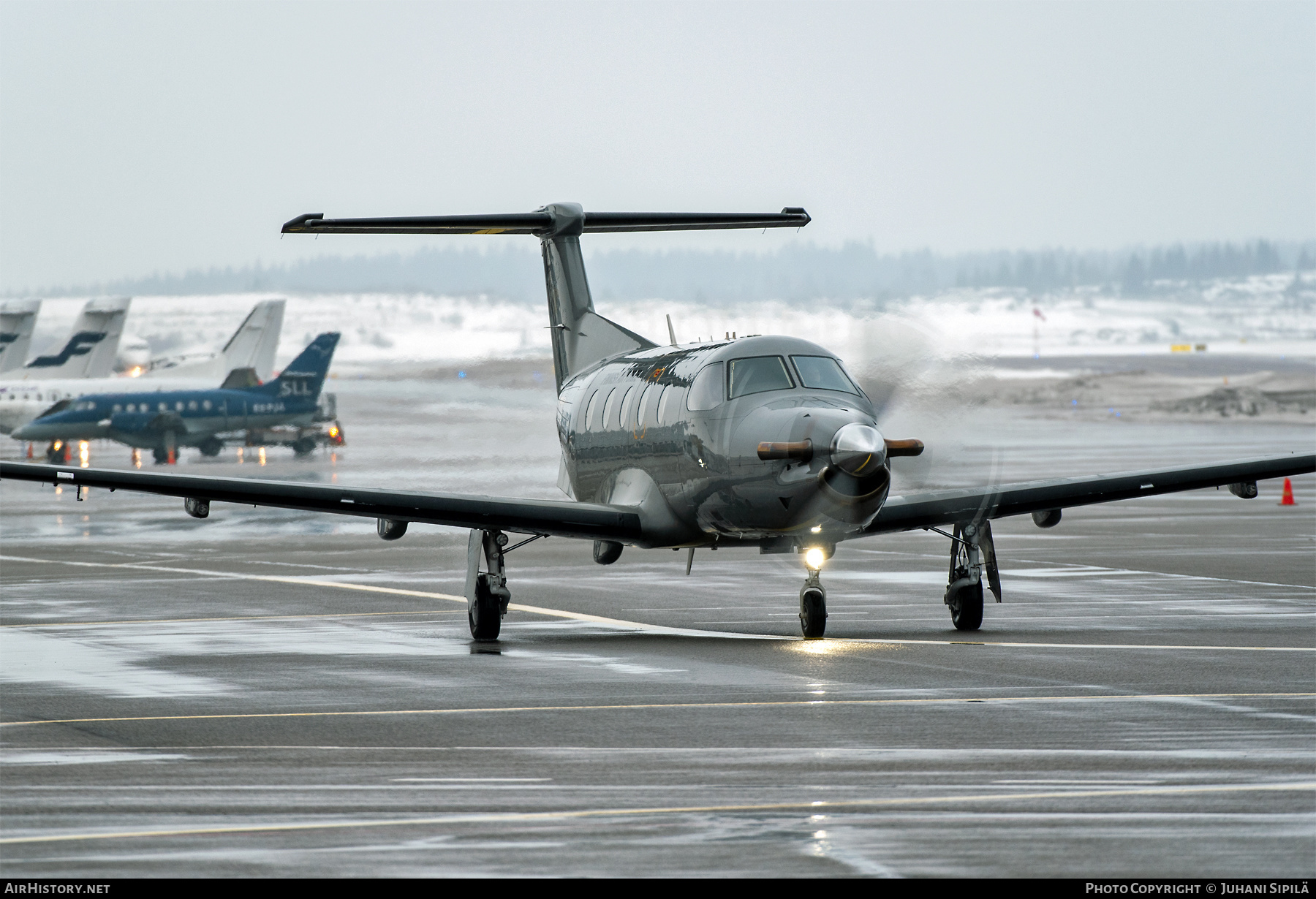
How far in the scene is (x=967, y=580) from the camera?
64.9 feet

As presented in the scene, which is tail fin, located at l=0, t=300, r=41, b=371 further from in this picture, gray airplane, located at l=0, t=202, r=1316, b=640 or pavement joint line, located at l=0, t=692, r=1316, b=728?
pavement joint line, located at l=0, t=692, r=1316, b=728

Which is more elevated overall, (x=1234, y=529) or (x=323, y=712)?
(x=323, y=712)

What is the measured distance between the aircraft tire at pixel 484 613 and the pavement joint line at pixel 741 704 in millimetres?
5286

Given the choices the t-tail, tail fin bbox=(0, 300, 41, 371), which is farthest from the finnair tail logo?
the t-tail

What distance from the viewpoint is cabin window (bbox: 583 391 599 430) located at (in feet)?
76.5

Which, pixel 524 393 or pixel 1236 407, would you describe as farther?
pixel 1236 407

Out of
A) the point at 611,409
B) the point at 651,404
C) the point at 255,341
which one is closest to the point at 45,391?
the point at 255,341

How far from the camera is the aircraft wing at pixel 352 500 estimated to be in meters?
19.2

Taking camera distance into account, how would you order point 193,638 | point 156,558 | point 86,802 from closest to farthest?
1. point 86,802
2. point 193,638
3. point 156,558

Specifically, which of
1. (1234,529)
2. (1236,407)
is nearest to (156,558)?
(1234,529)

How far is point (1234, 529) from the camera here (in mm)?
36562

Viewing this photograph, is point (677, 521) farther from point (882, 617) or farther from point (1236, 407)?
point (1236, 407)

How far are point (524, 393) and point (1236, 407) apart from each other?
5816 centimetres

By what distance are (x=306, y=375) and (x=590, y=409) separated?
57.2 meters
